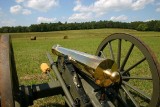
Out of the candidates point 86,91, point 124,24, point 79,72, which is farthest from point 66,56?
point 124,24

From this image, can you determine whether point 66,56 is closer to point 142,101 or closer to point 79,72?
point 79,72

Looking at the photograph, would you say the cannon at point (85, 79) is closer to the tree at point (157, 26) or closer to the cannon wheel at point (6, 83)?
the cannon wheel at point (6, 83)

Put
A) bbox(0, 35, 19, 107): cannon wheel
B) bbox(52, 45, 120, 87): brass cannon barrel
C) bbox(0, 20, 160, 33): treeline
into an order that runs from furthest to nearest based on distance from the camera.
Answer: bbox(0, 20, 160, 33): treeline → bbox(52, 45, 120, 87): brass cannon barrel → bbox(0, 35, 19, 107): cannon wheel

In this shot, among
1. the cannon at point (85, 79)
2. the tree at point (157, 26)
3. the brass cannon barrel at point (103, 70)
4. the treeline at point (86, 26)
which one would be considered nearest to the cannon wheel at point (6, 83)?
the cannon at point (85, 79)

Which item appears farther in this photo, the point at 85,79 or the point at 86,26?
the point at 86,26

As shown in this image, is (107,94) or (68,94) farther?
(107,94)

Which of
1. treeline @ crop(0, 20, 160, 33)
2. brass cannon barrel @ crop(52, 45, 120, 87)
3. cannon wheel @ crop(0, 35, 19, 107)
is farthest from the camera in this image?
treeline @ crop(0, 20, 160, 33)

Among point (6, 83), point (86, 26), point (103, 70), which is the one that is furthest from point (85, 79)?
point (86, 26)

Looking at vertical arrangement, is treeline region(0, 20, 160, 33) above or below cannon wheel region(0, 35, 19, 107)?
below

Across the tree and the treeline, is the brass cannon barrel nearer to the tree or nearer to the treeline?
the treeline

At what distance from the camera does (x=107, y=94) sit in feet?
11.6

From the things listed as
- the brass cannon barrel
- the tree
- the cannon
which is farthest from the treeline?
the brass cannon barrel

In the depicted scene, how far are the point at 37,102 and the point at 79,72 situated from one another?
1.99 metres

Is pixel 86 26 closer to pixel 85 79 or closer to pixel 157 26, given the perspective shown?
pixel 157 26
